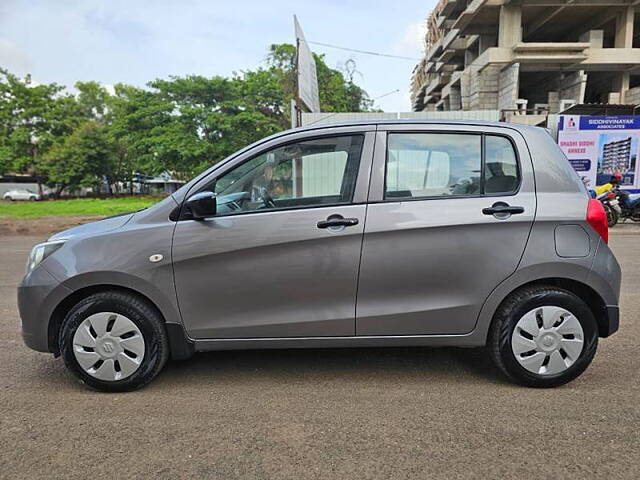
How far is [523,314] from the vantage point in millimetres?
3023

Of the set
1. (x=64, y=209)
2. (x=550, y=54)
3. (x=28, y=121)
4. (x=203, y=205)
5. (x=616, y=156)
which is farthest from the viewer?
(x=28, y=121)

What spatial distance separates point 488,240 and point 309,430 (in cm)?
161

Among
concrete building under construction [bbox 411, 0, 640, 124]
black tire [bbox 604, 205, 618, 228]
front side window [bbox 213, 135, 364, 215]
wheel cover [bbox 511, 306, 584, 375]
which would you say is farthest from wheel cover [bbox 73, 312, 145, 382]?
concrete building under construction [bbox 411, 0, 640, 124]

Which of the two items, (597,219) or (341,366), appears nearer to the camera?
(597,219)

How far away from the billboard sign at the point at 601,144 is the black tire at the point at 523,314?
13659 millimetres

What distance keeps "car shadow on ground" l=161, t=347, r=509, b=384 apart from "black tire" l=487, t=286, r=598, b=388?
207mm

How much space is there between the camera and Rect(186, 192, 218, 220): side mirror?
2.96m

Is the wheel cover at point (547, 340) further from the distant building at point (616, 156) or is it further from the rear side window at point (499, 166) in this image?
the distant building at point (616, 156)

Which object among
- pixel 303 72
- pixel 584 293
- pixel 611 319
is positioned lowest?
pixel 611 319

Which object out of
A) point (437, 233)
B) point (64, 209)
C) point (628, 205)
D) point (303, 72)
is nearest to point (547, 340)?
point (437, 233)

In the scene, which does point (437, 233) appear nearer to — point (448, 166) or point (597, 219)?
point (448, 166)

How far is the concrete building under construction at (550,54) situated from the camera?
103 ft

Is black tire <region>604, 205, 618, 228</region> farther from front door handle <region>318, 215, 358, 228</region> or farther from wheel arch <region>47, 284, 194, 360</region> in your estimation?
wheel arch <region>47, 284, 194, 360</region>

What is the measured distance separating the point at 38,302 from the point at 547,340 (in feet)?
10.9
